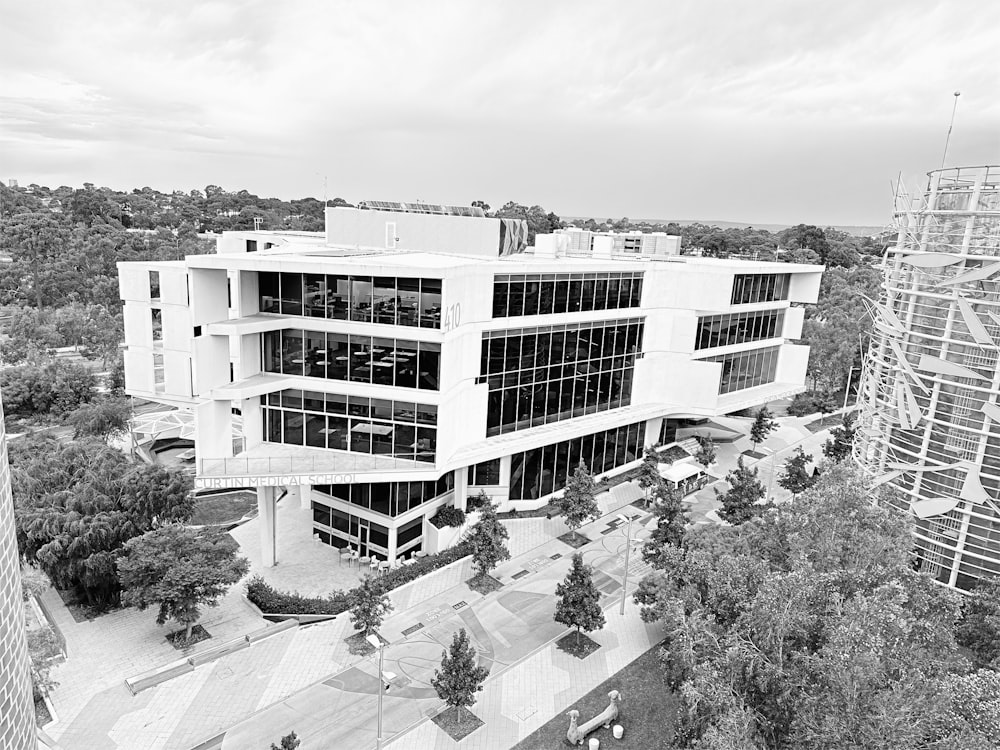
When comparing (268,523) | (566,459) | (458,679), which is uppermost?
(566,459)

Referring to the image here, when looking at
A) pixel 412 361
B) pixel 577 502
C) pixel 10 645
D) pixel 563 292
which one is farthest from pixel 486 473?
pixel 10 645

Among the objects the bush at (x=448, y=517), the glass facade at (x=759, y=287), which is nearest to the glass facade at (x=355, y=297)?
the bush at (x=448, y=517)

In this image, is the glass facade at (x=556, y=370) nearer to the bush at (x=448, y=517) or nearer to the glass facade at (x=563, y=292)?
the glass facade at (x=563, y=292)

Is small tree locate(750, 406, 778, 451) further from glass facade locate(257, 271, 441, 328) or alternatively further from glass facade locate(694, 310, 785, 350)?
glass facade locate(257, 271, 441, 328)

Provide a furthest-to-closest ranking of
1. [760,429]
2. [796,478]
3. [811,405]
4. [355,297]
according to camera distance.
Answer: [811,405], [760,429], [796,478], [355,297]

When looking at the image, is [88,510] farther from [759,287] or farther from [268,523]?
[759,287]

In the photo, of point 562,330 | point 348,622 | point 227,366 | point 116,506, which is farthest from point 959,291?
point 116,506
